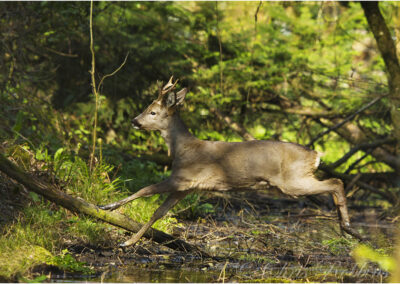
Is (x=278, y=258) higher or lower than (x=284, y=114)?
higher

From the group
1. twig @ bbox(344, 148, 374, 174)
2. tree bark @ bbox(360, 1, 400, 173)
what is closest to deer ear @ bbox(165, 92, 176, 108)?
tree bark @ bbox(360, 1, 400, 173)

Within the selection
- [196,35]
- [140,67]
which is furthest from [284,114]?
[140,67]

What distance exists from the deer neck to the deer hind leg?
1.34 metres

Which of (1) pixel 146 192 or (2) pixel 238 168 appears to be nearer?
(1) pixel 146 192

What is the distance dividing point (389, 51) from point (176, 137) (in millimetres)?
4326

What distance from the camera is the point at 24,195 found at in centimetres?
715

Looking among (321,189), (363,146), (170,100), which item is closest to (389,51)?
(363,146)

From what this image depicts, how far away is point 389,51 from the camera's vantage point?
893 centimetres

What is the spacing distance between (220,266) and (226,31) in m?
6.91

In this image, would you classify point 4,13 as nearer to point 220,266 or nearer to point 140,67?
point 140,67

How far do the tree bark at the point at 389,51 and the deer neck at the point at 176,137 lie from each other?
156 inches

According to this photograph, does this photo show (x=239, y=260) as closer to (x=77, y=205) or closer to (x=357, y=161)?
(x=77, y=205)

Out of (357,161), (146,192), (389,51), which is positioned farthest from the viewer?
(357,161)

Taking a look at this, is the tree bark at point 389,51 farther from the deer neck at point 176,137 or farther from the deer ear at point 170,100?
the deer ear at point 170,100
